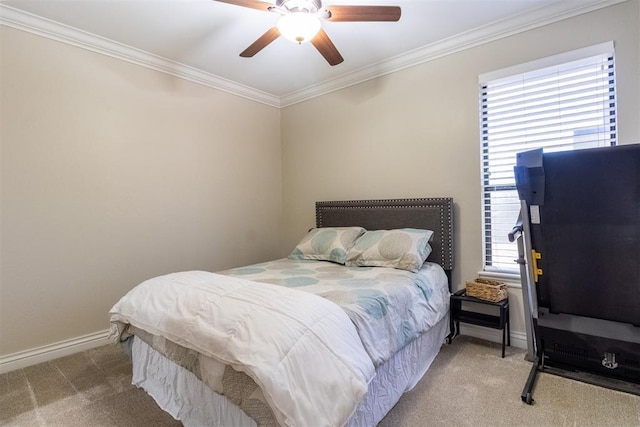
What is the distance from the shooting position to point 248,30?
2723mm

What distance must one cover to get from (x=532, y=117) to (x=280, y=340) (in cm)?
266

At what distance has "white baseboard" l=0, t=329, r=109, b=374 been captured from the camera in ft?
7.80

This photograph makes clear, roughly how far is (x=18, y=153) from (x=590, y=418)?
4.13 meters

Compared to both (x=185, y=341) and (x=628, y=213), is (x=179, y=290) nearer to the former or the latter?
(x=185, y=341)

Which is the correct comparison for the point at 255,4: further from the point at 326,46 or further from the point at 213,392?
the point at 213,392

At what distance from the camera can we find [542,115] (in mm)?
2555

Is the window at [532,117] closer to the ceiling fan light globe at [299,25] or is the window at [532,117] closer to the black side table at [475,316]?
the black side table at [475,316]

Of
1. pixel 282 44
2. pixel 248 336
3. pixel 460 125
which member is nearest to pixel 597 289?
pixel 460 125

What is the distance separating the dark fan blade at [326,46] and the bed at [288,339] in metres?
1.58

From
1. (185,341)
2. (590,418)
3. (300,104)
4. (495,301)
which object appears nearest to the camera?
(185,341)

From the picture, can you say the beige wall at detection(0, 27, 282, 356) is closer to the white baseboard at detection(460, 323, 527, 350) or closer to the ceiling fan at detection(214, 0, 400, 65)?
the ceiling fan at detection(214, 0, 400, 65)

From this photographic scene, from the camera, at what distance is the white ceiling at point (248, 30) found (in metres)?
2.40

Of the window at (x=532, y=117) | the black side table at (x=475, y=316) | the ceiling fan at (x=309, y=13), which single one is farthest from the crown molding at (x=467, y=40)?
the black side table at (x=475, y=316)

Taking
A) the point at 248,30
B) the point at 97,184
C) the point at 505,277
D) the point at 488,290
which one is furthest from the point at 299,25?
the point at 505,277
